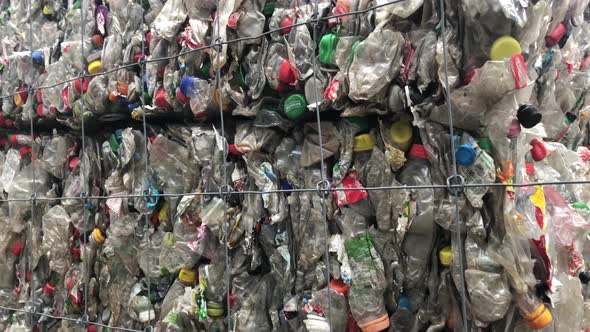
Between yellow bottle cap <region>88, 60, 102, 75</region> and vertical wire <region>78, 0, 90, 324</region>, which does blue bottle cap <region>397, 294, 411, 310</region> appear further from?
yellow bottle cap <region>88, 60, 102, 75</region>

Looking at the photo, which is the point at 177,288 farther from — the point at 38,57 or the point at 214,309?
the point at 38,57

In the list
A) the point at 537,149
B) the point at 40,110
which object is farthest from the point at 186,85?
the point at 537,149

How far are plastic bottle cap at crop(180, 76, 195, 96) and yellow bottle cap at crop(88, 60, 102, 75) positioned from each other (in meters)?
0.32

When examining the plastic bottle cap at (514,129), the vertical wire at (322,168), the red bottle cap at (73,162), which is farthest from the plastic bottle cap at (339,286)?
the red bottle cap at (73,162)

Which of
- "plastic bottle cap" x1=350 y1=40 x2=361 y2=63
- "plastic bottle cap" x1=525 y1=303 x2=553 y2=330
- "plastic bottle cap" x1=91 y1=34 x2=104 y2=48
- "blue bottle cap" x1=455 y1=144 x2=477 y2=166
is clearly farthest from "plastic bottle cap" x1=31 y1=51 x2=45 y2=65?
"plastic bottle cap" x1=525 y1=303 x2=553 y2=330

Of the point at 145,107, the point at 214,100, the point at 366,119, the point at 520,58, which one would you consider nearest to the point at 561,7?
the point at 520,58

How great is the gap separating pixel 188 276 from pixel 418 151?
575 millimetres

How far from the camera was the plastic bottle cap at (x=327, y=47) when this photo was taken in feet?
3.05

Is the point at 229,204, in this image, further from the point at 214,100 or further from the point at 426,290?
the point at 426,290

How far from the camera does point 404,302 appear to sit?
873mm

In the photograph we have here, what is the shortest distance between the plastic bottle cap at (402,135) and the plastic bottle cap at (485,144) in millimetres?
117

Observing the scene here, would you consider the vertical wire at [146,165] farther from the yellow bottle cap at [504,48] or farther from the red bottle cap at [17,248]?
the yellow bottle cap at [504,48]

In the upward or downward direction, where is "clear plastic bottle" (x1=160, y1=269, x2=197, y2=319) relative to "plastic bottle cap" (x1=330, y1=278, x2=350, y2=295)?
downward

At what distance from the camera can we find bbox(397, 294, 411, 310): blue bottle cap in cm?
87
